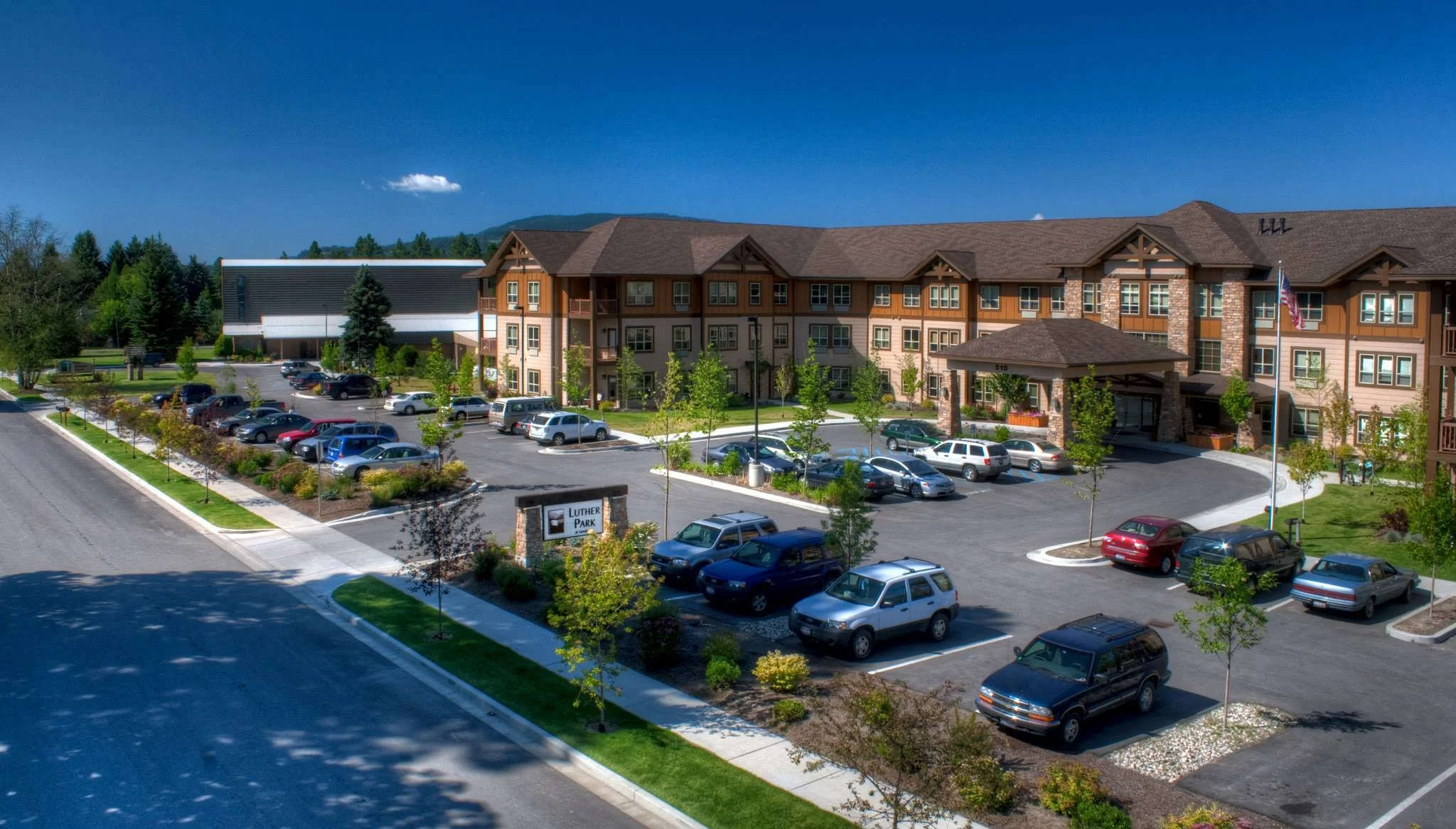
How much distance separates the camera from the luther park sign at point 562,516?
26.7 m

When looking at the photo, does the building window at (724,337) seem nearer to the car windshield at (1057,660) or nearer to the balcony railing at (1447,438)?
the balcony railing at (1447,438)

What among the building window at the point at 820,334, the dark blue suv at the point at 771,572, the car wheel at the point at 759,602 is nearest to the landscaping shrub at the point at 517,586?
the dark blue suv at the point at 771,572

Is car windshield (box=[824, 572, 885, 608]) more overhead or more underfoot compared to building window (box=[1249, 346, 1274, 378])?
more underfoot

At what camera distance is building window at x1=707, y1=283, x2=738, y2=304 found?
6575 centimetres

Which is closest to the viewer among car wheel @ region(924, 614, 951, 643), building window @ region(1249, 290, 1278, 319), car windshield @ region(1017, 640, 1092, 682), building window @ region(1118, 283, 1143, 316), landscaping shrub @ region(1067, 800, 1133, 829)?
landscaping shrub @ region(1067, 800, 1133, 829)

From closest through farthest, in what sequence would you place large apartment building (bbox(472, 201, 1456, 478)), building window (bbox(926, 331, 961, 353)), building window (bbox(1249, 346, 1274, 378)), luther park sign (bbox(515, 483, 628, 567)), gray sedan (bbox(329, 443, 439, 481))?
1. luther park sign (bbox(515, 483, 628, 567))
2. gray sedan (bbox(329, 443, 439, 481))
3. large apartment building (bbox(472, 201, 1456, 478))
4. building window (bbox(1249, 346, 1274, 378))
5. building window (bbox(926, 331, 961, 353))

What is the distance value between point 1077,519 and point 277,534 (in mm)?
25075

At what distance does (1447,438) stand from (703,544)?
22.9 metres

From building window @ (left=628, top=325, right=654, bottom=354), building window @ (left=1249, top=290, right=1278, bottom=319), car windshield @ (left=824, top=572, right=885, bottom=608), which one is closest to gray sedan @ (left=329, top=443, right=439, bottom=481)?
building window @ (left=628, top=325, right=654, bottom=354)

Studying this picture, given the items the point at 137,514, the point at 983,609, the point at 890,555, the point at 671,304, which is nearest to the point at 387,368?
the point at 671,304

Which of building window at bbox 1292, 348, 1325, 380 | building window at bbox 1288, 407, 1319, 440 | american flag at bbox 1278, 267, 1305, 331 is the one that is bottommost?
building window at bbox 1288, 407, 1319, 440

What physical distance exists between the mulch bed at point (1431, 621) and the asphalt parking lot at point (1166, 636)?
1.90 feet

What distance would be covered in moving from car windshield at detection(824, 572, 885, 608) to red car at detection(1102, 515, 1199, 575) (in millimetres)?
10156

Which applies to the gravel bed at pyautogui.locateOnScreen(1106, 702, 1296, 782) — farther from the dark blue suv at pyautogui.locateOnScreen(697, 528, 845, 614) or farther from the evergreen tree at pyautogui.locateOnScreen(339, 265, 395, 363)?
the evergreen tree at pyautogui.locateOnScreen(339, 265, 395, 363)
